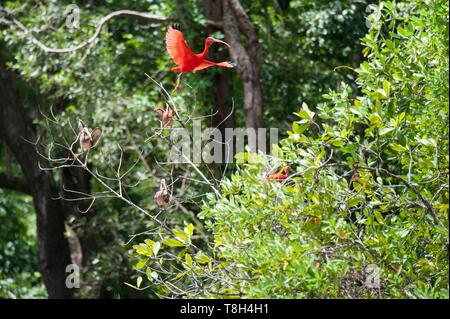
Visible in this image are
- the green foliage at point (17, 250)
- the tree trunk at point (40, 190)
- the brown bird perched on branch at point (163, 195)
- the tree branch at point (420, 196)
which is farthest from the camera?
the green foliage at point (17, 250)

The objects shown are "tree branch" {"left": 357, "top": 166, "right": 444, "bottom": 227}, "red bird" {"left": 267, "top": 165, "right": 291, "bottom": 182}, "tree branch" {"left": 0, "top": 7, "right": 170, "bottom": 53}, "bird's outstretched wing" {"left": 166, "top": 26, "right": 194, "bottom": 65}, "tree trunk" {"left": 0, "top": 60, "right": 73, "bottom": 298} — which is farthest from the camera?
"tree trunk" {"left": 0, "top": 60, "right": 73, "bottom": 298}

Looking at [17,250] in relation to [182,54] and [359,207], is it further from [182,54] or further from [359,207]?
[359,207]

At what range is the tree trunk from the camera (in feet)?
30.9

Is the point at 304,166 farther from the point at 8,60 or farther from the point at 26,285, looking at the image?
the point at 26,285

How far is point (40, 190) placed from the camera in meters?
9.59

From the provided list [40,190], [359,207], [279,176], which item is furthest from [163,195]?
[40,190]

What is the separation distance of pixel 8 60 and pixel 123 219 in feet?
6.99

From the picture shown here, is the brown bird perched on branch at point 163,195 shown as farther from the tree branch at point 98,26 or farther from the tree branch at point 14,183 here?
the tree branch at point 14,183

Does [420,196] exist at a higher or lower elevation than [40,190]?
higher

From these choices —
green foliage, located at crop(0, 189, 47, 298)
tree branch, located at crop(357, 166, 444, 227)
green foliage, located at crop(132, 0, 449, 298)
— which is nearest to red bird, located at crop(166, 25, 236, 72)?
green foliage, located at crop(132, 0, 449, 298)

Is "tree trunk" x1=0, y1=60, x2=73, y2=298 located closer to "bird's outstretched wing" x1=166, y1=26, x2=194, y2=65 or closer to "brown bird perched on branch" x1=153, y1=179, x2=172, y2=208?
"bird's outstretched wing" x1=166, y1=26, x2=194, y2=65

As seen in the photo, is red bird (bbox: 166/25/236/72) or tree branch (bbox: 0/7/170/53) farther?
tree branch (bbox: 0/7/170/53)

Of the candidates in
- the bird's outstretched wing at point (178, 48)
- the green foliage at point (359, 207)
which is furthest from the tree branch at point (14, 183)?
the green foliage at point (359, 207)

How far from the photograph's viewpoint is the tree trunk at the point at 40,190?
9.41 meters
